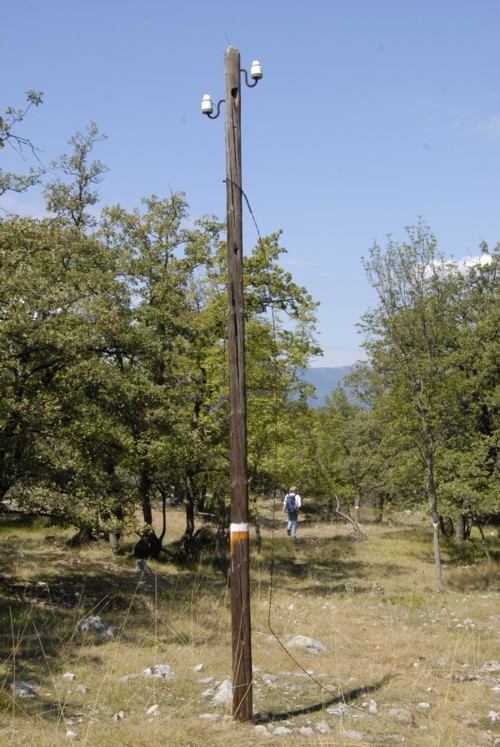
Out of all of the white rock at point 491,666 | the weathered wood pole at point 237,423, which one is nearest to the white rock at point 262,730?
the weathered wood pole at point 237,423

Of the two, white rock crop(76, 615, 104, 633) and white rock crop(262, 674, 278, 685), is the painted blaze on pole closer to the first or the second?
white rock crop(262, 674, 278, 685)

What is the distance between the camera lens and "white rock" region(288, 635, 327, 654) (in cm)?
1135

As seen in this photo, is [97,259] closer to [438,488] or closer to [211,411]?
[211,411]

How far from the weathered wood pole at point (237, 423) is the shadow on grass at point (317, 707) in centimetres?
49

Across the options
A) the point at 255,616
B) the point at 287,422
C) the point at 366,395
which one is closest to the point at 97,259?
the point at 287,422

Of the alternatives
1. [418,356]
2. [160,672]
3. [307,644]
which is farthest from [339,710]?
[418,356]

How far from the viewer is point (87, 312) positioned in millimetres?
14844

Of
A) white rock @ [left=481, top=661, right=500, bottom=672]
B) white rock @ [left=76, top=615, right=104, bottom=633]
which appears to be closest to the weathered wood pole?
white rock @ [left=481, top=661, right=500, bottom=672]

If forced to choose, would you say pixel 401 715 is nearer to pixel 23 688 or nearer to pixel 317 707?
pixel 317 707

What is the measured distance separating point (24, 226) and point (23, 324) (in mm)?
2136

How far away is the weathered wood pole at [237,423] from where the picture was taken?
721 centimetres

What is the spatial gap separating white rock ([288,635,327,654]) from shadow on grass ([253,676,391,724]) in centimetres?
222

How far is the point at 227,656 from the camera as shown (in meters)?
10.7

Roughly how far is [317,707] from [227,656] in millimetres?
2971
